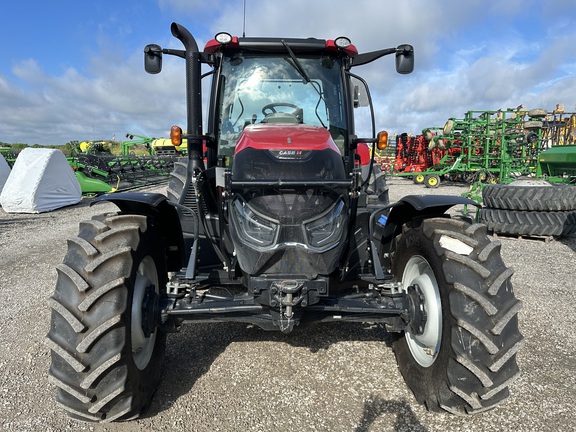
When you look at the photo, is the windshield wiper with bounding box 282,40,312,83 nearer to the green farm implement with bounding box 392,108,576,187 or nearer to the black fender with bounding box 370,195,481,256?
the black fender with bounding box 370,195,481,256

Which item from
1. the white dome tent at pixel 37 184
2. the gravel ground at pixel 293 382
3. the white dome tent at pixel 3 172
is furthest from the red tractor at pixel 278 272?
the white dome tent at pixel 3 172

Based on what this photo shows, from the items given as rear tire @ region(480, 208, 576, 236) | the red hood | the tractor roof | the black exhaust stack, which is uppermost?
the tractor roof

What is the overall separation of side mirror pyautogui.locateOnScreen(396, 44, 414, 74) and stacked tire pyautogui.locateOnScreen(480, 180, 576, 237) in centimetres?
462

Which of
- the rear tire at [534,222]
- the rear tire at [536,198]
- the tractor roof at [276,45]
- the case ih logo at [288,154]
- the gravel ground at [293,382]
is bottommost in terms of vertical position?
the gravel ground at [293,382]

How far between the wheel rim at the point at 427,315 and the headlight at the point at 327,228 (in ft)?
2.16

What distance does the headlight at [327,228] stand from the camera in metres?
2.39

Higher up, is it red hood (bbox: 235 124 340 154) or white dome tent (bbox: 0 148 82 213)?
red hood (bbox: 235 124 340 154)

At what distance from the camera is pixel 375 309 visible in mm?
2443

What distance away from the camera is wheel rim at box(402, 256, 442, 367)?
8.03 ft

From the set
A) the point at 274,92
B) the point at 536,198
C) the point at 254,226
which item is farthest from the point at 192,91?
the point at 536,198

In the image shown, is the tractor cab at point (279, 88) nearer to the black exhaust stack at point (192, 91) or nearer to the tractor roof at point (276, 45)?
the tractor roof at point (276, 45)

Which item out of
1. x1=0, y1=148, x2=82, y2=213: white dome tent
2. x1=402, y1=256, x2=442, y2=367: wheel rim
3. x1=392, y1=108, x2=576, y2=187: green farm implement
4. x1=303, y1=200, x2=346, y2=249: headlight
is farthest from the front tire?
x1=392, y1=108, x2=576, y2=187: green farm implement

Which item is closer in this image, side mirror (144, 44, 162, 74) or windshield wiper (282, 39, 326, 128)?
windshield wiper (282, 39, 326, 128)

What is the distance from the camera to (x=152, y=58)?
10.6ft
